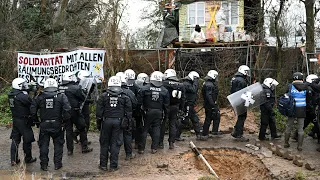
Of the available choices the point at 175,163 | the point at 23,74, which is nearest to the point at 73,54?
the point at 23,74

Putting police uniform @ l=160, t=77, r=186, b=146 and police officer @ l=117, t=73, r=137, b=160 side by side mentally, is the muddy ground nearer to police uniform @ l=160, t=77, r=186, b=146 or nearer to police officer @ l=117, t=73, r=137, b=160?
police officer @ l=117, t=73, r=137, b=160

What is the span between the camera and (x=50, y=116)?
8719 millimetres

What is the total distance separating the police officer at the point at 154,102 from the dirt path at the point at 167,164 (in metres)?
0.80

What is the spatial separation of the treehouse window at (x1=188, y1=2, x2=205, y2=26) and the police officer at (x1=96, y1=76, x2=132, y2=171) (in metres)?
14.2

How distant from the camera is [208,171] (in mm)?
9023

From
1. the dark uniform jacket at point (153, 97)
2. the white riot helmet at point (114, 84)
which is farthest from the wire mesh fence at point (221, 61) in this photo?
the white riot helmet at point (114, 84)

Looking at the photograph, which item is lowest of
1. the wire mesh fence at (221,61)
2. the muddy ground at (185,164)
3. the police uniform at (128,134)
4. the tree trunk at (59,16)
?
the muddy ground at (185,164)

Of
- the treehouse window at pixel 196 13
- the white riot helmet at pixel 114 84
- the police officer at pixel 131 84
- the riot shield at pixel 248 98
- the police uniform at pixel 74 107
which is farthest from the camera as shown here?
the treehouse window at pixel 196 13

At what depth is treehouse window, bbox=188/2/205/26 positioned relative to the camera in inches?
873

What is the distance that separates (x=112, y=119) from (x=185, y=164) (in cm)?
225

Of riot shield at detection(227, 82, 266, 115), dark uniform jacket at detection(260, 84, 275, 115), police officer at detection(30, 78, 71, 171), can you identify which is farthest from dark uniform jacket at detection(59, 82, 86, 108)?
dark uniform jacket at detection(260, 84, 275, 115)

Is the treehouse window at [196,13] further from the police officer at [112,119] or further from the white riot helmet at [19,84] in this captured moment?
the white riot helmet at [19,84]

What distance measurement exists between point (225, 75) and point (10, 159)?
9.09m

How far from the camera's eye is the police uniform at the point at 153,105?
10.0 metres
